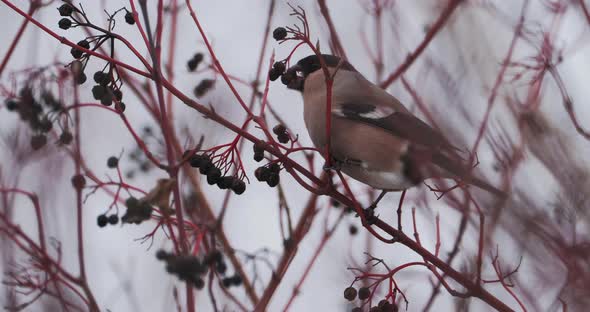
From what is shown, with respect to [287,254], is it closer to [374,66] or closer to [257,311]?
[257,311]

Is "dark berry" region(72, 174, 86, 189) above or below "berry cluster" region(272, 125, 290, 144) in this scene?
below

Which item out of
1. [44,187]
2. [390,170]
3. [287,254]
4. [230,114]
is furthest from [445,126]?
[44,187]

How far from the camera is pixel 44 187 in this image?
304 cm

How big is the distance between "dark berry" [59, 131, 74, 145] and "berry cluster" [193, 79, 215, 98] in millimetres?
657

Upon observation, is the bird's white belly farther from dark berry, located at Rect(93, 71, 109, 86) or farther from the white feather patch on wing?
dark berry, located at Rect(93, 71, 109, 86)

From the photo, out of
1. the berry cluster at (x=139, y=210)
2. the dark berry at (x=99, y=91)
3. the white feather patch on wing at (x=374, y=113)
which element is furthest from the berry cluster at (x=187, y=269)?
the white feather patch on wing at (x=374, y=113)

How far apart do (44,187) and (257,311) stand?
47.1 inches

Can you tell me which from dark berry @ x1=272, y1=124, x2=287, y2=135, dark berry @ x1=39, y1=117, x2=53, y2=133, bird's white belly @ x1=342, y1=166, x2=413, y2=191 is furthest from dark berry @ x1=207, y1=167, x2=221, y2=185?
bird's white belly @ x1=342, y1=166, x2=413, y2=191

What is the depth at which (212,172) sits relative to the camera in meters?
2.23

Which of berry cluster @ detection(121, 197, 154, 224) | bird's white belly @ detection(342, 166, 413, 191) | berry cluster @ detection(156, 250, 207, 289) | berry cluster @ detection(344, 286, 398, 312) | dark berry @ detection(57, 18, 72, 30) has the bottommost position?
→ berry cluster @ detection(156, 250, 207, 289)

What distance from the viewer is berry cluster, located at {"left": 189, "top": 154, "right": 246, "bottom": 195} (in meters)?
2.22

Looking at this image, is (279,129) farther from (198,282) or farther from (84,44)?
(198,282)

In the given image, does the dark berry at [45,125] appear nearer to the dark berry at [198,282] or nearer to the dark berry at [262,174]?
the dark berry at [262,174]

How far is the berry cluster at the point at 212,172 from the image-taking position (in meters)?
2.22
